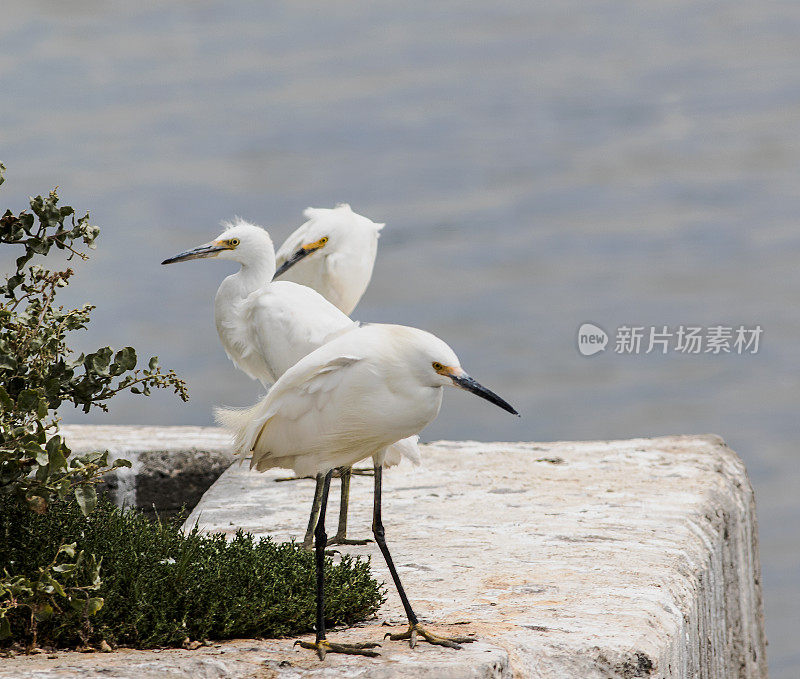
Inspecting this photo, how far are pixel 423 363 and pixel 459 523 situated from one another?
292cm

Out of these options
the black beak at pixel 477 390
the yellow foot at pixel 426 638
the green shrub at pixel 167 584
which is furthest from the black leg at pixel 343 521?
the black beak at pixel 477 390

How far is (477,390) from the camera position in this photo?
11.5 ft

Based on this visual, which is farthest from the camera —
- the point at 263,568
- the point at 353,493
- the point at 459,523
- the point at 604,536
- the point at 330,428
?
the point at 353,493

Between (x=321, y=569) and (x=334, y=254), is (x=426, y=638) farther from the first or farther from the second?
(x=334, y=254)

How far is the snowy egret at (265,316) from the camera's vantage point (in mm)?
5738

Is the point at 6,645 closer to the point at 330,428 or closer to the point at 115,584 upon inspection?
the point at 115,584

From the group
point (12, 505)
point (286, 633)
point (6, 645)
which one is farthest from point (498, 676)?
point (12, 505)

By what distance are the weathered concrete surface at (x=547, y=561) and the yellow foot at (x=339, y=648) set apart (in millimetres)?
29

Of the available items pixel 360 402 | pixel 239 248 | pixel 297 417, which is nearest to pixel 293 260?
pixel 239 248

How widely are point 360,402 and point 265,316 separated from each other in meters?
2.36

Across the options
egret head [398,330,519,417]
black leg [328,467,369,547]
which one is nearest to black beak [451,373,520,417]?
egret head [398,330,519,417]

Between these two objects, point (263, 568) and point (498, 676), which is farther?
point (263, 568)

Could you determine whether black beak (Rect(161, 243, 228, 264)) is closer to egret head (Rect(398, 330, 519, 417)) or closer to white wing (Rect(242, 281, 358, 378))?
white wing (Rect(242, 281, 358, 378))

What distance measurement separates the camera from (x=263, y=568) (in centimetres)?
418
